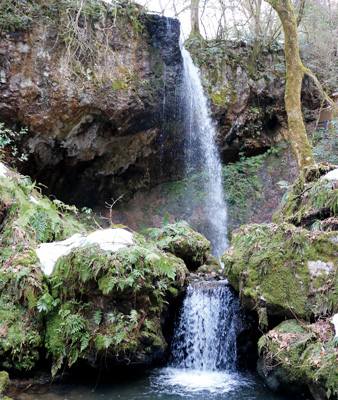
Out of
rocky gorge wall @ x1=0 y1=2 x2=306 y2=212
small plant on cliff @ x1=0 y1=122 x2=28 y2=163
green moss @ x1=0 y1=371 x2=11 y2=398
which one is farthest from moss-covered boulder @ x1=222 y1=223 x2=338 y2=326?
rocky gorge wall @ x1=0 y1=2 x2=306 y2=212

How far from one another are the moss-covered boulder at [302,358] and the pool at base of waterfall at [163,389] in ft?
0.94

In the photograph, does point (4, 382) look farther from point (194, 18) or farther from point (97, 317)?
point (194, 18)

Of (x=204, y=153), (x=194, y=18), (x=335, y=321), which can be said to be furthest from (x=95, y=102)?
(x=335, y=321)

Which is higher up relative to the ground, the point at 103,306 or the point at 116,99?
the point at 116,99

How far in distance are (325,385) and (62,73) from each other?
30.9ft

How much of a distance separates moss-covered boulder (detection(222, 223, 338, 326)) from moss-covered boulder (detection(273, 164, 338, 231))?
2.09 ft

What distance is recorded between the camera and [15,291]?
4.98 meters

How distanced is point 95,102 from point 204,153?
17.4ft

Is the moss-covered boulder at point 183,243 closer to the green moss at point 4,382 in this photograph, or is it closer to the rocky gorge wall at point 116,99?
the green moss at point 4,382

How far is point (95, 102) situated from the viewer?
10.2 metres

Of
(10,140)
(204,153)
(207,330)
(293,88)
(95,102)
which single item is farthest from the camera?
(204,153)

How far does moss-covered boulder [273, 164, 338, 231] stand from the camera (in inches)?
217

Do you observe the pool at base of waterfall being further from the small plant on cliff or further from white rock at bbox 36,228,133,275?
the small plant on cliff

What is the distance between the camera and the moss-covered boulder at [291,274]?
4.60 m
